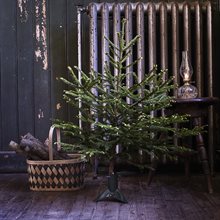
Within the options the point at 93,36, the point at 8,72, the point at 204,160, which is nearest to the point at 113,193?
the point at 204,160

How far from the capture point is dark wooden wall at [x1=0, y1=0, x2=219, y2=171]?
281cm

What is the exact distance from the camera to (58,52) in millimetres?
2816

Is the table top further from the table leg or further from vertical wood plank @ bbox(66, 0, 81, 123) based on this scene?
vertical wood plank @ bbox(66, 0, 81, 123)

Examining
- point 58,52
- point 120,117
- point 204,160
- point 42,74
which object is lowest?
point 204,160

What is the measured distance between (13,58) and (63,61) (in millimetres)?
314

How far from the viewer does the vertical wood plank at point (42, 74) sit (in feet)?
9.23

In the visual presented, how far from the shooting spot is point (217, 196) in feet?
6.48

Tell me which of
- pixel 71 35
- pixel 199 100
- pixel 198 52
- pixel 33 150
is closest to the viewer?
pixel 199 100

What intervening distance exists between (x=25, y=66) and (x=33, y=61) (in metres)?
0.06

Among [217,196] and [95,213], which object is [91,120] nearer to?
[95,213]

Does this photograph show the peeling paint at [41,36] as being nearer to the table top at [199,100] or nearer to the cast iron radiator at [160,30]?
the cast iron radiator at [160,30]

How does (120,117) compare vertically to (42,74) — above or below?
below

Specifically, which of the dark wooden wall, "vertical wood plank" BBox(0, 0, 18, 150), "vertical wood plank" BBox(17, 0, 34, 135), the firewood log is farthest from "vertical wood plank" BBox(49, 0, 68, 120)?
the firewood log

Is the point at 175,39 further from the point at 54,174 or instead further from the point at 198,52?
the point at 54,174
